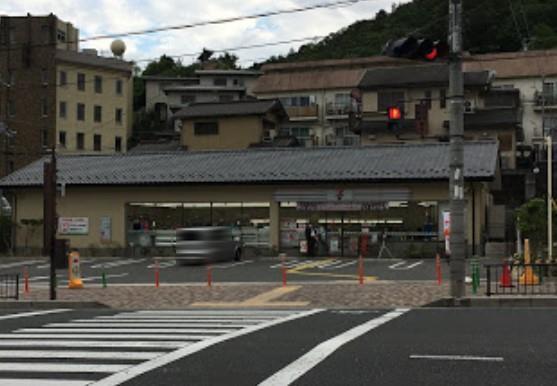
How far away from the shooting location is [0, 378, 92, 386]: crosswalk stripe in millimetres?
7914

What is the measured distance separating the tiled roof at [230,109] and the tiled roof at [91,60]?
16.6 m

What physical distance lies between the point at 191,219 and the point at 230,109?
1875 centimetres

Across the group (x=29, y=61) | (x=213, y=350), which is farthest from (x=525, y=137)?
(x=213, y=350)

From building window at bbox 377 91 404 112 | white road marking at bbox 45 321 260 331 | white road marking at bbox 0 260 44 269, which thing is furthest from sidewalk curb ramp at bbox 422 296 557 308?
building window at bbox 377 91 404 112

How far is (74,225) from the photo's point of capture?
40.9 metres

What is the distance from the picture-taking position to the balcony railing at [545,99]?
59312 millimetres

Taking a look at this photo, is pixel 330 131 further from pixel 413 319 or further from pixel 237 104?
pixel 413 319

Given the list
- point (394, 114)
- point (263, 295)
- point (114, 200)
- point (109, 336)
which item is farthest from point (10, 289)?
point (114, 200)

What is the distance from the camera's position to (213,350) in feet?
33.1

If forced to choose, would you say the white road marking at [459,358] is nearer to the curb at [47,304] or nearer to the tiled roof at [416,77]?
A: the curb at [47,304]

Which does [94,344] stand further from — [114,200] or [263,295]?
[114,200]

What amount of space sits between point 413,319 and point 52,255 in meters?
10.4

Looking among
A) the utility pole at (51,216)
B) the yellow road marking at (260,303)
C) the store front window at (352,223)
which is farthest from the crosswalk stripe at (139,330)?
the store front window at (352,223)

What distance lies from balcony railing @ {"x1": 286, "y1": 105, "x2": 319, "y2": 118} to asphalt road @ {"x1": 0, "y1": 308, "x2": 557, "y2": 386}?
170 ft
